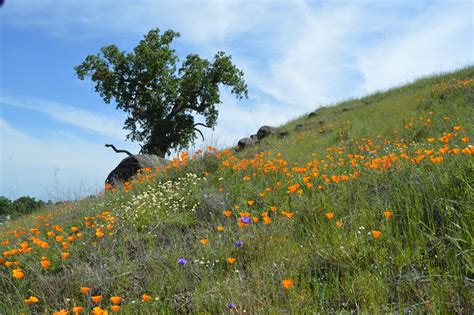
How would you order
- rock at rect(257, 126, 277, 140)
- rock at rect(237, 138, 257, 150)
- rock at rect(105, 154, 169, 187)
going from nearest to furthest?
rock at rect(105, 154, 169, 187), rock at rect(237, 138, 257, 150), rock at rect(257, 126, 277, 140)

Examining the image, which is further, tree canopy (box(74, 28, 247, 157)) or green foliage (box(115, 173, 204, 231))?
tree canopy (box(74, 28, 247, 157))

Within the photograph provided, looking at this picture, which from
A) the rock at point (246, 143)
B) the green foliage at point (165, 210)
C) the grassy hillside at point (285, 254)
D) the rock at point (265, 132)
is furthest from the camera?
the rock at point (265, 132)

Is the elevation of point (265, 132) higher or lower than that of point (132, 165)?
higher

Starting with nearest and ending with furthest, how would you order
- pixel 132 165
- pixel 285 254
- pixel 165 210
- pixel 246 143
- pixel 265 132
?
1. pixel 285 254
2. pixel 165 210
3. pixel 132 165
4. pixel 246 143
5. pixel 265 132

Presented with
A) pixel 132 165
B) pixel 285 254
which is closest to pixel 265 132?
pixel 132 165

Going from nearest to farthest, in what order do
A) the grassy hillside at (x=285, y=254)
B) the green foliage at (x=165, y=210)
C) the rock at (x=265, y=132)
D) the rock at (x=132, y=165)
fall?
the grassy hillside at (x=285, y=254) < the green foliage at (x=165, y=210) < the rock at (x=132, y=165) < the rock at (x=265, y=132)

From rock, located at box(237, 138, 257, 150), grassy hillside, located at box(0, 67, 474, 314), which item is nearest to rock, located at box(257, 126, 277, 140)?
rock, located at box(237, 138, 257, 150)

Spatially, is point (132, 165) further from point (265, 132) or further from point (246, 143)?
point (265, 132)

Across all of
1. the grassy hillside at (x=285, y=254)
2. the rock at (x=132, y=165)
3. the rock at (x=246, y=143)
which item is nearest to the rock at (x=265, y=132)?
the rock at (x=246, y=143)

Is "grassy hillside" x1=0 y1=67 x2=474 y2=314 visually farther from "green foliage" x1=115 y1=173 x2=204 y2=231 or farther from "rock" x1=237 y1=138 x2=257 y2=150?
"rock" x1=237 y1=138 x2=257 y2=150

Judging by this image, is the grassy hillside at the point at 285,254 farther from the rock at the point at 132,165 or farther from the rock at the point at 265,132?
the rock at the point at 265,132

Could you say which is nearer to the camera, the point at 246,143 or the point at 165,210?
the point at 165,210

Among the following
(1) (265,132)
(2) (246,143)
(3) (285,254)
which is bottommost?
(3) (285,254)

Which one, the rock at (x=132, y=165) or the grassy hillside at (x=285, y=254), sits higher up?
the rock at (x=132, y=165)
